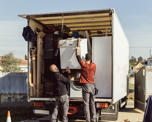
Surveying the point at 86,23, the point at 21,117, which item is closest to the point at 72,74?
the point at 86,23

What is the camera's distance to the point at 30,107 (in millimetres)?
14117

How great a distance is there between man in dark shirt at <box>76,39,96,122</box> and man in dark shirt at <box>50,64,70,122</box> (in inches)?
19.4

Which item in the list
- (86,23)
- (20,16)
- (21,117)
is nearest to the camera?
(20,16)

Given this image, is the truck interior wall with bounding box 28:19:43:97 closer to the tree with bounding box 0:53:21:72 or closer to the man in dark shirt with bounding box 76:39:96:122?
the man in dark shirt with bounding box 76:39:96:122

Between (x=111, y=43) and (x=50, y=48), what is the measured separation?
194 cm

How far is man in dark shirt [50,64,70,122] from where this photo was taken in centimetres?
865

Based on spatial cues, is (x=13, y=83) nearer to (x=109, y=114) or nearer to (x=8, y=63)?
(x=109, y=114)

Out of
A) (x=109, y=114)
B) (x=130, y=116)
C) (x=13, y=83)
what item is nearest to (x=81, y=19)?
(x=109, y=114)

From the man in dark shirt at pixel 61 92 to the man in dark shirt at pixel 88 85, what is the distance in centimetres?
49

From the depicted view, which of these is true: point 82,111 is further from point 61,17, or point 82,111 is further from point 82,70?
point 61,17

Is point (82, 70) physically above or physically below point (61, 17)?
below

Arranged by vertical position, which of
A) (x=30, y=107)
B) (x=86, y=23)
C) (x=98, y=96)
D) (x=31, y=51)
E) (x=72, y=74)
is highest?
(x=86, y=23)

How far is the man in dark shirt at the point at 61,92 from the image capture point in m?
8.65

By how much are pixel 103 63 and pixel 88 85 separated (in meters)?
0.84
